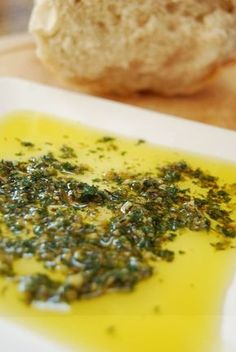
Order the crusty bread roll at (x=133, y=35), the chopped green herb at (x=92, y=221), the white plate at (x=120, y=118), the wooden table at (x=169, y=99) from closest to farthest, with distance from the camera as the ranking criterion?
the chopped green herb at (x=92, y=221) < the white plate at (x=120, y=118) < the crusty bread roll at (x=133, y=35) < the wooden table at (x=169, y=99)

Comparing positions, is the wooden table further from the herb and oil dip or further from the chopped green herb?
the chopped green herb

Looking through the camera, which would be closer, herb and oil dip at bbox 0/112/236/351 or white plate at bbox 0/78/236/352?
herb and oil dip at bbox 0/112/236/351

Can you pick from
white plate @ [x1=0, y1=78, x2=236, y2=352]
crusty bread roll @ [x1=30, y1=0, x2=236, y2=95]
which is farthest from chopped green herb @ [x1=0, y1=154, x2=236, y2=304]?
crusty bread roll @ [x1=30, y1=0, x2=236, y2=95]

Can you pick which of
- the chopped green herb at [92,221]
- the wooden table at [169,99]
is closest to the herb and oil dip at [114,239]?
the chopped green herb at [92,221]

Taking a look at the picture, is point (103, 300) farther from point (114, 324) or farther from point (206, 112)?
point (206, 112)

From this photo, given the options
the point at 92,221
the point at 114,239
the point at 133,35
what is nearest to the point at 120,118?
the point at 133,35

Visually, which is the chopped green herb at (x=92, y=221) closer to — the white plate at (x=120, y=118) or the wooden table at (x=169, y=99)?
the white plate at (x=120, y=118)
